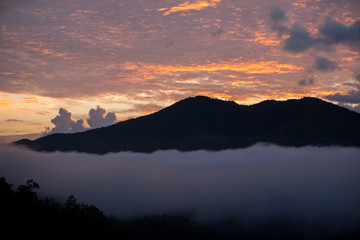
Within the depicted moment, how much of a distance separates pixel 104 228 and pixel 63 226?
28.1ft

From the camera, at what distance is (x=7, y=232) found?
205ft

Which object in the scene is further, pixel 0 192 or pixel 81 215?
pixel 81 215

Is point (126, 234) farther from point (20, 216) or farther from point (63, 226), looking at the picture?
point (20, 216)

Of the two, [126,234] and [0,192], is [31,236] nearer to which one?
[0,192]

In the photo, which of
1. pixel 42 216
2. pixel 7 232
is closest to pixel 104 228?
pixel 42 216

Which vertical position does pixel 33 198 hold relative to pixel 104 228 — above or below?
above

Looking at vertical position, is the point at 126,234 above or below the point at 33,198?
below

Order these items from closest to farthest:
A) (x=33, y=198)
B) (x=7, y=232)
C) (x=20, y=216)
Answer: (x=7, y=232)
(x=20, y=216)
(x=33, y=198)

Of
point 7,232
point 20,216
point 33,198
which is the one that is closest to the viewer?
point 7,232

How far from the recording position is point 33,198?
7850 centimetres

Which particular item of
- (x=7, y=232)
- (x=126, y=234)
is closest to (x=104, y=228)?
(x=126, y=234)

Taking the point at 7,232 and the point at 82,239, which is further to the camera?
the point at 82,239

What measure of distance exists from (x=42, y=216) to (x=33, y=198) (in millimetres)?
9577

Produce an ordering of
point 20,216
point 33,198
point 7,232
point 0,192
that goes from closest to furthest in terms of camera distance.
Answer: point 7,232 < point 20,216 < point 0,192 < point 33,198
